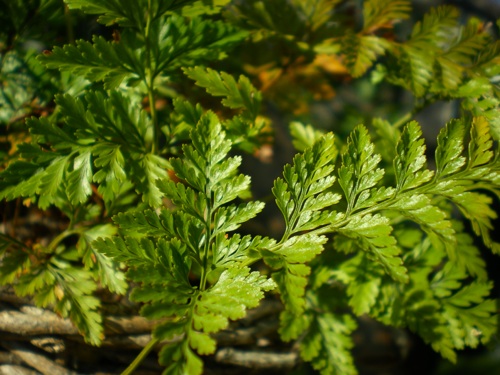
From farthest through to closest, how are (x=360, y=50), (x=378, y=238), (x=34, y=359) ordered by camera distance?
(x=360, y=50) < (x=34, y=359) < (x=378, y=238)

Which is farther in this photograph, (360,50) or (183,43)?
(360,50)

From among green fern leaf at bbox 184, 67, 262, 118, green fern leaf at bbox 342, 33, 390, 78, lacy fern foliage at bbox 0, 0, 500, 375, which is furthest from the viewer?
green fern leaf at bbox 342, 33, 390, 78

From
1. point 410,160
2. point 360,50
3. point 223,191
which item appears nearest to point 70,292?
point 223,191

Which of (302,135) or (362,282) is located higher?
(302,135)

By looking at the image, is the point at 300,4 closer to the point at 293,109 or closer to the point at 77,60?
the point at 293,109

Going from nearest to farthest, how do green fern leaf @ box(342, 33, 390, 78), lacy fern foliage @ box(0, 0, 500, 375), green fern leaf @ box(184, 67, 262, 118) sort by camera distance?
lacy fern foliage @ box(0, 0, 500, 375), green fern leaf @ box(184, 67, 262, 118), green fern leaf @ box(342, 33, 390, 78)

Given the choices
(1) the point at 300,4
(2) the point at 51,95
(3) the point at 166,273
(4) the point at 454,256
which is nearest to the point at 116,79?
(2) the point at 51,95

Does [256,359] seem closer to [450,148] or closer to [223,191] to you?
[223,191]

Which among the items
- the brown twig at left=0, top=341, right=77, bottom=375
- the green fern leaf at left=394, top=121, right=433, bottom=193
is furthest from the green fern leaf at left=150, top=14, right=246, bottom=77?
the brown twig at left=0, top=341, right=77, bottom=375

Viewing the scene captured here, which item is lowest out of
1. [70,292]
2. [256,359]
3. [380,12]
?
[256,359]

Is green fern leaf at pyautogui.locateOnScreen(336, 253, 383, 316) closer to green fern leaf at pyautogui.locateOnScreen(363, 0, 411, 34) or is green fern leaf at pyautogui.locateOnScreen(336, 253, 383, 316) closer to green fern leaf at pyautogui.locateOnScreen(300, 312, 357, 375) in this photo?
green fern leaf at pyautogui.locateOnScreen(300, 312, 357, 375)

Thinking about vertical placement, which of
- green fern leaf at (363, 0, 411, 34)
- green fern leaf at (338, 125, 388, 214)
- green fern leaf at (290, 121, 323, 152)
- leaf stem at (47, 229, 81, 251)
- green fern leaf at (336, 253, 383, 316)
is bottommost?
green fern leaf at (336, 253, 383, 316)
